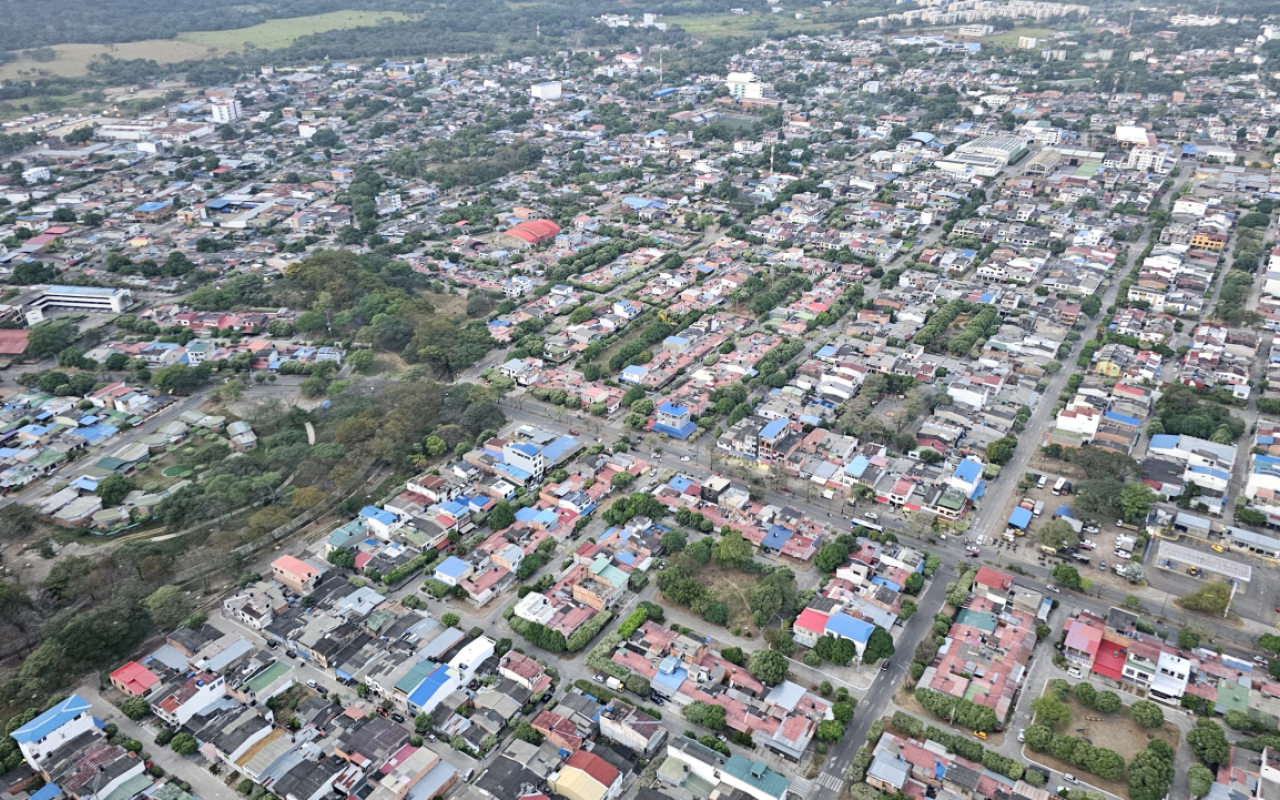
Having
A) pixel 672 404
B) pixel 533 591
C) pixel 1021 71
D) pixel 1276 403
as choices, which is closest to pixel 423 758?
pixel 533 591

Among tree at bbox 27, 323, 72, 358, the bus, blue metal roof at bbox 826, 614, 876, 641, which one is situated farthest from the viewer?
tree at bbox 27, 323, 72, 358

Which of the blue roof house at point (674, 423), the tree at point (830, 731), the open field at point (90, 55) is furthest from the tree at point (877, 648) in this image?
the open field at point (90, 55)

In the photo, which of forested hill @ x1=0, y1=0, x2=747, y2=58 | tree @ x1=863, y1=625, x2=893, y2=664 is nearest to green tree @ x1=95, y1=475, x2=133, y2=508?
tree @ x1=863, y1=625, x2=893, y2=664

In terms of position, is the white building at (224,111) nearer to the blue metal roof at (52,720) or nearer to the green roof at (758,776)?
the blue metal roof at (52,720)

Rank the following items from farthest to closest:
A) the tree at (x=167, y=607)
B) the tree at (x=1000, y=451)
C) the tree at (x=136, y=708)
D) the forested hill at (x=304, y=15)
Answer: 1. the forested hill at (x=304, y=15)
2. the tree at (x=1000, y=451)
3. the tree at (x=167, y=607)
4. the tree at (x=136, y=708)

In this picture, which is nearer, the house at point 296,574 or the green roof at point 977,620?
the green roof at point 977,620

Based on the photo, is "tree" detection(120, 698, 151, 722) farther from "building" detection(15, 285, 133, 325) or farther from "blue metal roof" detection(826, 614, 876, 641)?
"building" detection(15, 285, 133, 325)
